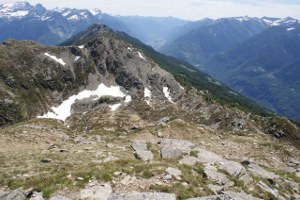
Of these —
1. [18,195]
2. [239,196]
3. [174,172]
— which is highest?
[18,195]

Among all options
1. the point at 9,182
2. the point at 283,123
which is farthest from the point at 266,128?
the point at 9,182

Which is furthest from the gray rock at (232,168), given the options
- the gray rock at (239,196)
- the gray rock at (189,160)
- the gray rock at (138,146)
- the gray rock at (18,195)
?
the gray rock at (18,195)

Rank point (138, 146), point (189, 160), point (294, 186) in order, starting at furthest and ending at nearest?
point (138, 146) → point (294, 186) → point (189, 160)

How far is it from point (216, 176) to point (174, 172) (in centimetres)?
474

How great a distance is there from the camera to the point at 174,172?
94.2ft

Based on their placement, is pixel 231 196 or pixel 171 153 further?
pixel 171 153

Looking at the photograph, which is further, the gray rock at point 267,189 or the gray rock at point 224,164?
the gray rock at point 224,164

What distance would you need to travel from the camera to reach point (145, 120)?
170375mm

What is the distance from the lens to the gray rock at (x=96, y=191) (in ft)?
80.6

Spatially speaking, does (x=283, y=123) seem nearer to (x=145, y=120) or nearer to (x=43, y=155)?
(x=145, y=120)

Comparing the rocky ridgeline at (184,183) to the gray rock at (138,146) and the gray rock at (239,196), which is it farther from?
the gray rock at (138,146)

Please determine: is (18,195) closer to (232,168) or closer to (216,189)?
(216,189)

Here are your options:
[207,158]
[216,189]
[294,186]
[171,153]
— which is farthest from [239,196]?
[294,186]

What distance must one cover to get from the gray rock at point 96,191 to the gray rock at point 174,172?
5.41 meters
